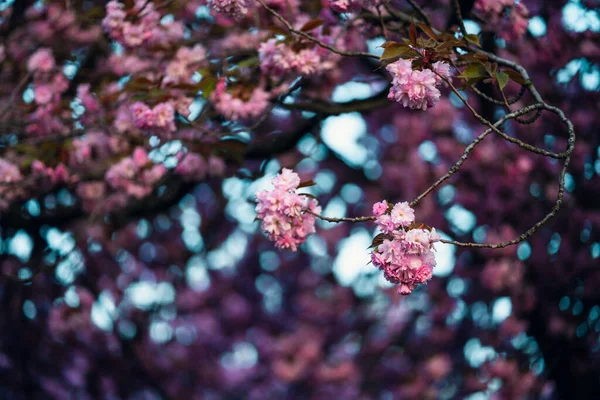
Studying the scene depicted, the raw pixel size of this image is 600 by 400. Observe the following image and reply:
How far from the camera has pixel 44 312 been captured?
19.4 ft

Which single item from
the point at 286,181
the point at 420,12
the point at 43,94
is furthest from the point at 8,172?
the point at 420,12

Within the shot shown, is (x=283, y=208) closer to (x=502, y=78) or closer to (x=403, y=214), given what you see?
(x=403, y=214)

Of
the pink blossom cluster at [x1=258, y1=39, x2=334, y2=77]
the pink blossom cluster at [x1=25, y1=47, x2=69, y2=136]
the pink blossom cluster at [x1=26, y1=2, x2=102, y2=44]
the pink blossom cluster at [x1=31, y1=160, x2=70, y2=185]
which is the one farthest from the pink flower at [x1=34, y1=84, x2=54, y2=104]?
the pink blossom cluster at [x1=258, y1=39, x2=334, y2=77]

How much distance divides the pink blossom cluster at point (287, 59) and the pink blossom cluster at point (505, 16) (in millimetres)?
729

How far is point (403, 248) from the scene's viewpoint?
71.1 inches

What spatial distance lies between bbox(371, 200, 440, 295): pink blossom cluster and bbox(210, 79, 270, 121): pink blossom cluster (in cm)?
118

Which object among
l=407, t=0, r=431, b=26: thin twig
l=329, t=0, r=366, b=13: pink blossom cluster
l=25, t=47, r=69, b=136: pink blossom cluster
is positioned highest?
l=329, t=0, r=366, b=13: pink blossom cluster

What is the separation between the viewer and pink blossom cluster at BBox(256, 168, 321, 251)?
6.54 feet

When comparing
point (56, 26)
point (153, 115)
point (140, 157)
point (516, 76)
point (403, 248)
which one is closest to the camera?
point (403, 248)

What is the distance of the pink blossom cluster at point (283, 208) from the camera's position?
78.4 inches

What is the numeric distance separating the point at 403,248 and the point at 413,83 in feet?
1.59

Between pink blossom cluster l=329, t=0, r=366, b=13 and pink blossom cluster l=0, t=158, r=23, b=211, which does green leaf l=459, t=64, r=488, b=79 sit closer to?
pink blossom cluster l=329, t=0, r=366, b=13

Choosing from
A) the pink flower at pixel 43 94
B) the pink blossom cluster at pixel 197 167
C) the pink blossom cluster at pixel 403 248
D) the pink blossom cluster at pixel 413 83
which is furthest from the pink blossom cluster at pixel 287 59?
the pink flower at pixel 43 94

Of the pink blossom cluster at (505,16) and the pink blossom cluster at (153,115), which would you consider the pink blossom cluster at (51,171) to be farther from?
the pink blossom cluster at (505,16)
